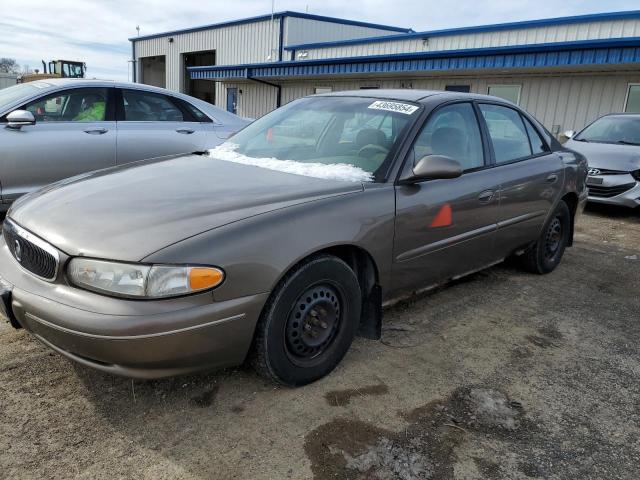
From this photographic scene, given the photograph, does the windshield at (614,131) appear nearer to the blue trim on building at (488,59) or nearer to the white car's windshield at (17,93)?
the blue trim on building at (488,59)

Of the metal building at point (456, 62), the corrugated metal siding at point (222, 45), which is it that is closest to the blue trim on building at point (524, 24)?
the metal building at point (456, 62)

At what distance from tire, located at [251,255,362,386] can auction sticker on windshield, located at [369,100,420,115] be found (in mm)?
1211

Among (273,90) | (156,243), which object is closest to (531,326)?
(156,243)

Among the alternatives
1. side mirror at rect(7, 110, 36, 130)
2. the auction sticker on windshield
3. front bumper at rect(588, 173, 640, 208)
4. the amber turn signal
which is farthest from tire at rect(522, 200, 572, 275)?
side mirror at rect(7, 110, 36, 130)

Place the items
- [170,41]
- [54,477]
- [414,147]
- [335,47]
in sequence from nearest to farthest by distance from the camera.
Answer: [54,477], [414,147], [335,47], [170,41]

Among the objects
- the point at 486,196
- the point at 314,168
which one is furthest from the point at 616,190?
the point at 314,168

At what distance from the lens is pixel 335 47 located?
19.2m

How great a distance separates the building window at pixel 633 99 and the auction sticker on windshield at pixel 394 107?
10.1m

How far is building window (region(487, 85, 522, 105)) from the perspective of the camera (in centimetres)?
1322

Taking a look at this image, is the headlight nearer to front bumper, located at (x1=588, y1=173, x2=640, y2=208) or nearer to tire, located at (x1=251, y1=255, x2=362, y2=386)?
tire, located at (x1=251, y1=255, x2=362, y2=386)

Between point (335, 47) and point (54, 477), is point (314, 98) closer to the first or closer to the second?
point (54, 477)

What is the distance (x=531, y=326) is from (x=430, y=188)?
1310 millimetres

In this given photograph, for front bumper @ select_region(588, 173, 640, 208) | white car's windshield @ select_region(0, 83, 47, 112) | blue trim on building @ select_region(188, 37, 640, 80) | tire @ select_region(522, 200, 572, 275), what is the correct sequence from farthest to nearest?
1. blue trim on building @ select_region(188, 37, 640, 80)
2. front bumper @ select_region(588, 173, 640, 208)
3. white car's windshield @ select_region(0, 83, 47, 112)
4. tire @ select_region(522, 200, 572, 275)

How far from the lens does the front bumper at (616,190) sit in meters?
7.64
